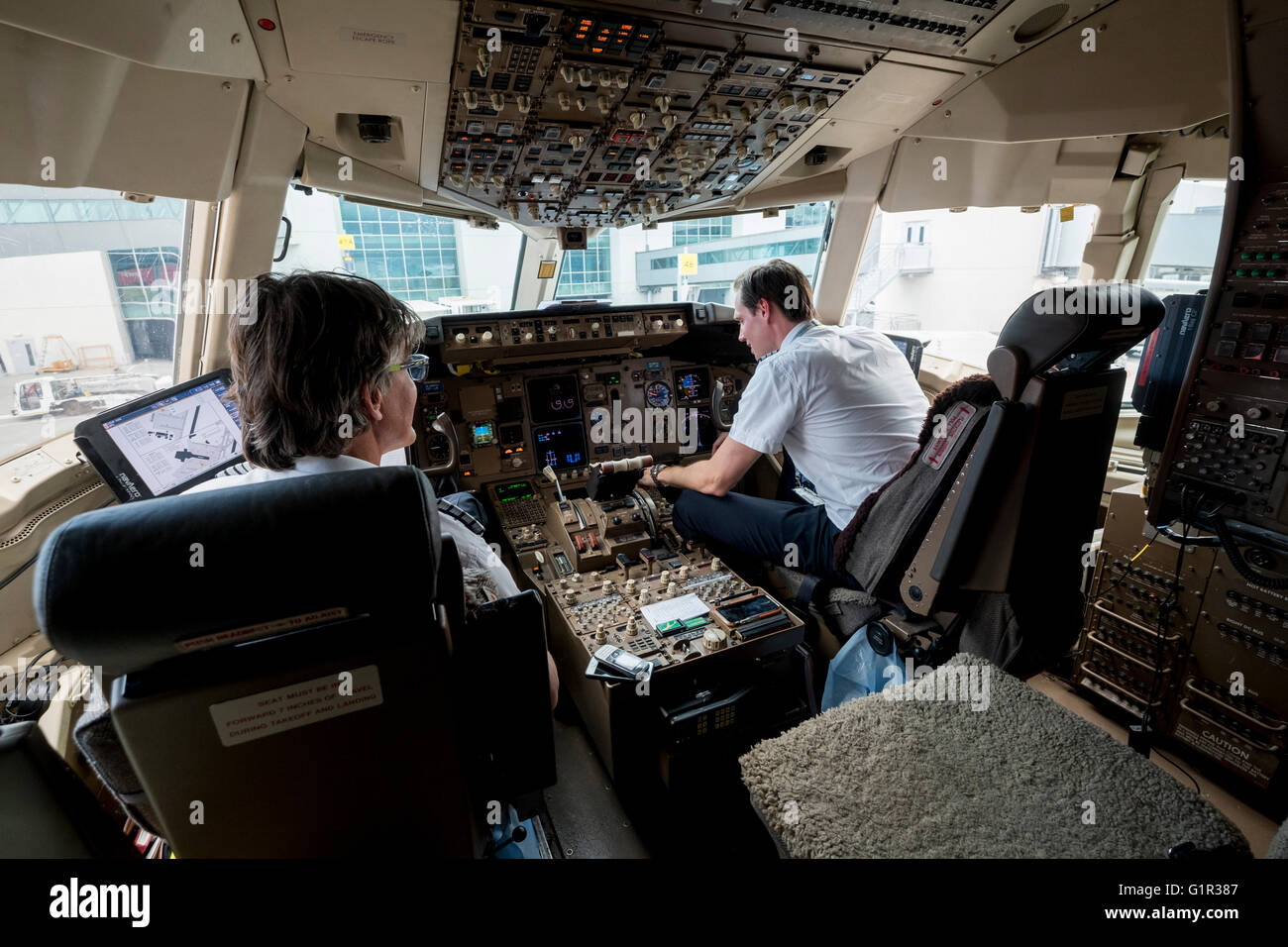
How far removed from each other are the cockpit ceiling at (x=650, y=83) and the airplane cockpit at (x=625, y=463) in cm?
2

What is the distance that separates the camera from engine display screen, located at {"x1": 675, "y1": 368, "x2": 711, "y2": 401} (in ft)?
10.8

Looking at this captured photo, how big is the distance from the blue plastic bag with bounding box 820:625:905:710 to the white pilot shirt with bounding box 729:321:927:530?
430mm

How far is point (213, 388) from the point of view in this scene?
1878 millimetres

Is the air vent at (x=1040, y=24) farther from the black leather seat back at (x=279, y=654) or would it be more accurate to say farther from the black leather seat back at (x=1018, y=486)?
the black leather seat back at (x=279, y=654)

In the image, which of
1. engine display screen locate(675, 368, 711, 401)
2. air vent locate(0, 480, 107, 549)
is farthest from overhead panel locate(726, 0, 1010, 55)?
air vent locate(0, 480, 107, 549)

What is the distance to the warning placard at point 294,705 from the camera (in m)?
0.75

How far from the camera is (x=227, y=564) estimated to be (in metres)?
0.64

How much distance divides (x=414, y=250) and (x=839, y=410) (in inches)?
120

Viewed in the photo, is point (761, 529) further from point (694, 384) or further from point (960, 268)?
point (960, 268)

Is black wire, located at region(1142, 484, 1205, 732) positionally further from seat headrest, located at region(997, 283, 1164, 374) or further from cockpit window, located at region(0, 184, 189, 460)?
cockpit window, located at region(0, 184, 189, 460)

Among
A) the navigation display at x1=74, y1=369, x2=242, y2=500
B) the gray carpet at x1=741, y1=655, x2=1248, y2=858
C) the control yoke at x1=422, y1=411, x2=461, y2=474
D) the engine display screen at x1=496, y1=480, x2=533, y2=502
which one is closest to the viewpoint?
the gray carpet at x1=741, y1=655, x2=1248, y2=858
